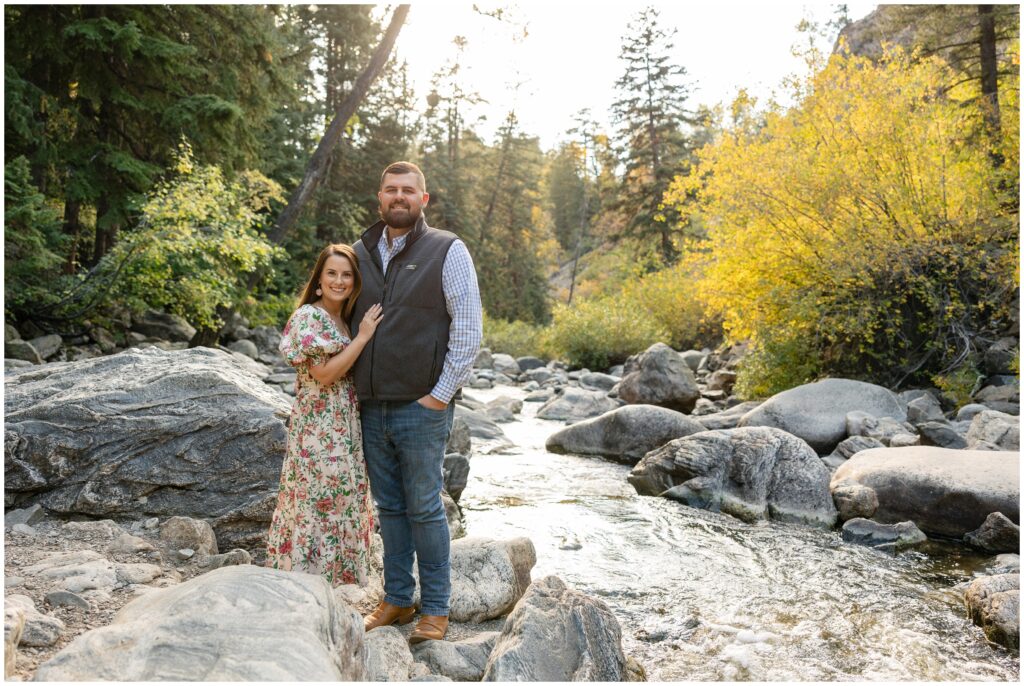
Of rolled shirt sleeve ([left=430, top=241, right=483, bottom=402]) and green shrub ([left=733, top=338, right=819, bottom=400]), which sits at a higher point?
rolled shirt sleeve ([left=430, top=241, right=483, bottom=402])

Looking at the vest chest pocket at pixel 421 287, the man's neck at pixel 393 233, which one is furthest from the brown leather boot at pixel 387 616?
the man's neck at pixel 393 233

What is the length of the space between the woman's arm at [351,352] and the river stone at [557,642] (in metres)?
1.39

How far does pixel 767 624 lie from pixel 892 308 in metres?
7.85

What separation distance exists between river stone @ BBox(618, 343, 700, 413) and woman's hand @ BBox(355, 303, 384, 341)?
1011 cm

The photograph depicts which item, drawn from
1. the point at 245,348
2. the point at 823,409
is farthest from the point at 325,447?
the point at 245,348

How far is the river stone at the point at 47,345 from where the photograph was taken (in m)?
9.51

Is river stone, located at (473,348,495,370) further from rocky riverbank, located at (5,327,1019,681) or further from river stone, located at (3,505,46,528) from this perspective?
river stone, located at (3,505,46,528)

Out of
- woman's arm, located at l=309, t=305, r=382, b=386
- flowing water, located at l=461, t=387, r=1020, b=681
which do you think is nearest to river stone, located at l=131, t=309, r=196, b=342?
flowing water, located at l=461, t=387, r=1020, b=681

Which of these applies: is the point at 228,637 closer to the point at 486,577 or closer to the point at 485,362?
the point at 486,577

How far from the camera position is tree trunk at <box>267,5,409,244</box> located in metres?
12.2

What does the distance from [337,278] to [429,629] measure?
1.72m

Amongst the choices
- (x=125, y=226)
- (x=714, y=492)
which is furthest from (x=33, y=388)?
(x=125, y=226)

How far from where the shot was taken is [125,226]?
11828 millimetres

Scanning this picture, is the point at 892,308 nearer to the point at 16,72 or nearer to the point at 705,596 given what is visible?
the point at 705,596
